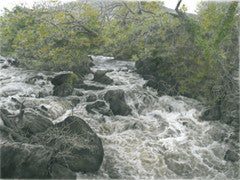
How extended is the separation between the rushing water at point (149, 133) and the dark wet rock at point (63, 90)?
362mm

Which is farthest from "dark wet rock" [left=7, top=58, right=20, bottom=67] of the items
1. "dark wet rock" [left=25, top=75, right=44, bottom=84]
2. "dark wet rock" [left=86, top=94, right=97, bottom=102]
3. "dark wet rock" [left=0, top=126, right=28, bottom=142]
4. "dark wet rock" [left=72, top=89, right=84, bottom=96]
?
"dark wet rock" [left=0, top=126, right=28, bottom=142]

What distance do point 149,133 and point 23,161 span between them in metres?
4.77

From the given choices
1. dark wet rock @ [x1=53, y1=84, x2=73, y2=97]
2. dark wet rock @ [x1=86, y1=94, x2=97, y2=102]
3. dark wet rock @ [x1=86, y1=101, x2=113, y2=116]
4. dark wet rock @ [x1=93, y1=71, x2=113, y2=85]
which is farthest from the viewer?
dark wet rock @ [x1=93, y1=71, x2=113, y2=85]

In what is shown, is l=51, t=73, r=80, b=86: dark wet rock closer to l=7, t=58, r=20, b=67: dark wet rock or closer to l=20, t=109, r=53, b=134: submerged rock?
l=20, t=109, r=53, b=134: submerged rock

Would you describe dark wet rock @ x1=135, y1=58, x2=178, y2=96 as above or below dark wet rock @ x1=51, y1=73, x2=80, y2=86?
above

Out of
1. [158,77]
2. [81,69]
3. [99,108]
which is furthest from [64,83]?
[158,77]

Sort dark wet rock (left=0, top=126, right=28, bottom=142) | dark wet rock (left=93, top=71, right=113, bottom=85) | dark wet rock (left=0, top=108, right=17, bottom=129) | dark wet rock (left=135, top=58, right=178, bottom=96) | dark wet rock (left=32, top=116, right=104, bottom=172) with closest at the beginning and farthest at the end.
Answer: dark wet rock (left=32, top=116, right=104, bottom=172) → dark wet rock (left=0, top=126, right=28, bottom=142) → dark wet rock (left=0, top=108, right=17, bottom=129) → dark wet rock (left=135, top=58, right=178, bottom=96) → dark wet rock (left=93, top=71, right=113, bottom=85)

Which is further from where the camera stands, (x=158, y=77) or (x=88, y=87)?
(x=158, y=77)

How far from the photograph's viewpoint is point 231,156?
7531 mm

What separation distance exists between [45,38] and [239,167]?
9067 mm

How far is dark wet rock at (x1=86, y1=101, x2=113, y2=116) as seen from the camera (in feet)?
31.5

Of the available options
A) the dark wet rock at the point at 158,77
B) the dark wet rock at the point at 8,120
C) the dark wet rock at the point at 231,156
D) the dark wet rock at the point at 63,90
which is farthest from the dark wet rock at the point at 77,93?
the dark wet rock at the point at 231,156

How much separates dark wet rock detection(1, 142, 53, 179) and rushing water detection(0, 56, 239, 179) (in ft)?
3.90

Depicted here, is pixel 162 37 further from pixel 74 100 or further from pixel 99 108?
pixel 74 100
